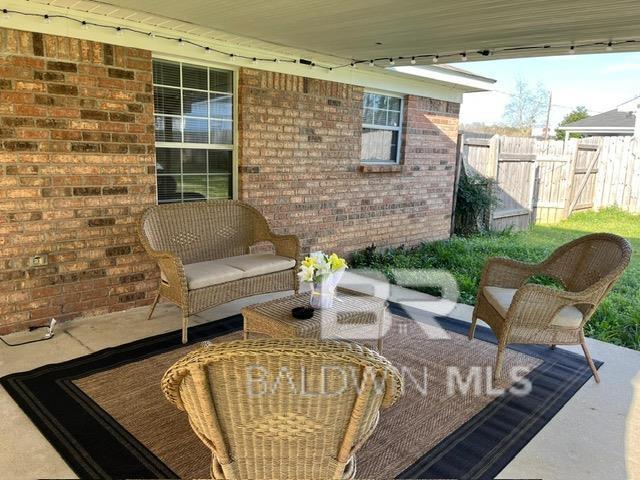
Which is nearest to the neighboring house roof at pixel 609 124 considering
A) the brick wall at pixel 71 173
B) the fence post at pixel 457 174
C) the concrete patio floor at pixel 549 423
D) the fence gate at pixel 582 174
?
the fence gate at pixel 582 174

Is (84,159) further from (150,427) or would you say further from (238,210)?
(150,427)

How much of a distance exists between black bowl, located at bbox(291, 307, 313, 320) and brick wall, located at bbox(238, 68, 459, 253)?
7.56 feet

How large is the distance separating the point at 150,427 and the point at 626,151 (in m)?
11.5

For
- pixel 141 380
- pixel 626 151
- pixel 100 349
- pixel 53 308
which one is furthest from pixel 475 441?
pixel 626 151

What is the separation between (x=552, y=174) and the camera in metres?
10.0

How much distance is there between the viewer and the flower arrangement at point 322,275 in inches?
128

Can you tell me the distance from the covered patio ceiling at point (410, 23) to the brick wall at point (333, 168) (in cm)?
73

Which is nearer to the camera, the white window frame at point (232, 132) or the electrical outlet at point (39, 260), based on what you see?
the electrical outlet at point (39, 260)

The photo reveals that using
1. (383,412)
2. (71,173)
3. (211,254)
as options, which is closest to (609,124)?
(211,254)

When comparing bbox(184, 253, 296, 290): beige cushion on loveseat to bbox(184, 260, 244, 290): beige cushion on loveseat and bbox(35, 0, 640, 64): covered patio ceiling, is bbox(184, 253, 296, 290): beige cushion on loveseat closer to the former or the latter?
bbox(184, 260, 244, 290): beige cushion on loveseat

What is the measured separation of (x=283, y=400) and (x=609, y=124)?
22631 mm

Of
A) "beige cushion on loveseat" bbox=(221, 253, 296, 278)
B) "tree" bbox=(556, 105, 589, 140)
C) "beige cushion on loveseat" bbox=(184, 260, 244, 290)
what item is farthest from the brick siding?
"tree" bbox=(556, 105, 589, 140)

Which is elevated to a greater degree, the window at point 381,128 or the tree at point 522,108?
the tree at point 522,108

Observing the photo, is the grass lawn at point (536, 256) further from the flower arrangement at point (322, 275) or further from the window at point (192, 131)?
the window at point (192, 131)
